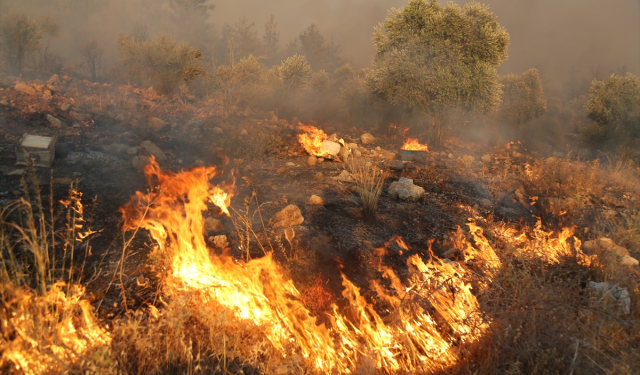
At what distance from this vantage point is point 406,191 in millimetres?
6668

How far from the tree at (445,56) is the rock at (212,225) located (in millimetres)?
9430

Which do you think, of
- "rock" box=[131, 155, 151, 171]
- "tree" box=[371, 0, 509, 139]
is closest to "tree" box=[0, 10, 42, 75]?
"rock" box=[131, 155, 151, 171]

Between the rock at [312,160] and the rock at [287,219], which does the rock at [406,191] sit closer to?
the rock at [287,219]

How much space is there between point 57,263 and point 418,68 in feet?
39.0

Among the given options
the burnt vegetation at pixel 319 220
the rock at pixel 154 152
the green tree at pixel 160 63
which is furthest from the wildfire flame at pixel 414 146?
the green tree at pixel 160 63

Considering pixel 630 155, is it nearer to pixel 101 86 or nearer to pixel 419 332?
pixel 419 332

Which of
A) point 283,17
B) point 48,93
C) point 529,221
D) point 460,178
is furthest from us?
point 283,17

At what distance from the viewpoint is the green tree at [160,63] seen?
1500 cm

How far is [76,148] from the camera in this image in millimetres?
7566

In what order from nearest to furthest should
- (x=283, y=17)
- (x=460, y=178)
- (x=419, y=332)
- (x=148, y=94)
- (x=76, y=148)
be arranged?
(x=419, y=332), (x=76, y=148), (x=460, y=178), (x=148, y=94), (x=283, y=17)

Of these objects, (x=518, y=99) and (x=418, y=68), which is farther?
(x=518, y=99)

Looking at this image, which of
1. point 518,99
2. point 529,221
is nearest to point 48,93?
point 529,221

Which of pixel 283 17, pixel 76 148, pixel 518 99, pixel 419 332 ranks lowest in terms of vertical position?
pixel 76 148

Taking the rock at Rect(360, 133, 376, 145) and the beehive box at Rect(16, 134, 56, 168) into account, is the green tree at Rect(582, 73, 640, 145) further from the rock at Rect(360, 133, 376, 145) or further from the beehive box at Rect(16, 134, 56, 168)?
the beehive box at Rect(16, 134, 56, 168)
